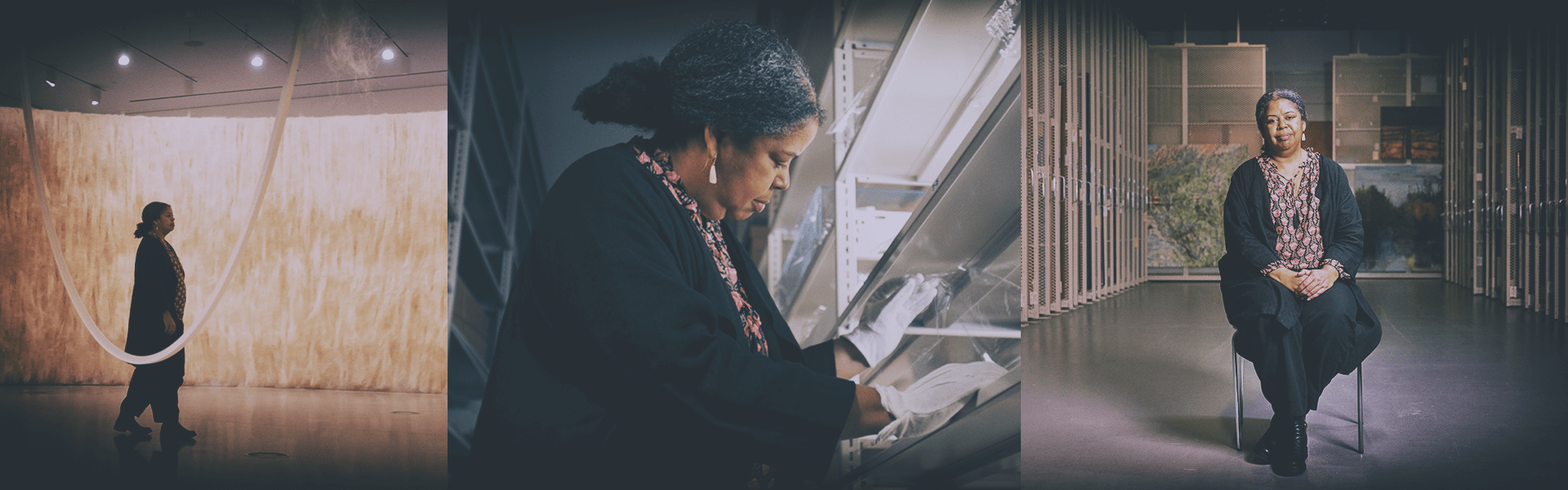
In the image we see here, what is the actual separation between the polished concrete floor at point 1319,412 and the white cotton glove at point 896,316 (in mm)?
707

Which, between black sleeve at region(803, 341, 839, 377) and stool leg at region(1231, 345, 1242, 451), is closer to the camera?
black sleeve at region(803, 341, 839, 377)

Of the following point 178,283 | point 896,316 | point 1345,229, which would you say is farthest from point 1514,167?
point 178,283

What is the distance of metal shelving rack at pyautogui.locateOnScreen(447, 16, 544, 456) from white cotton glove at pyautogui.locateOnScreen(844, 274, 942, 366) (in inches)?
31.1

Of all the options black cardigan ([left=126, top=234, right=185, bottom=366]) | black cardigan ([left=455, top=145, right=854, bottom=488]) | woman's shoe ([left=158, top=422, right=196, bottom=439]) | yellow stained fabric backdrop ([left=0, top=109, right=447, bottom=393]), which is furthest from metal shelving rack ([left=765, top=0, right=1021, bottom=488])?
black cardigan ([left=126, top=234, right=185, bottom=366])

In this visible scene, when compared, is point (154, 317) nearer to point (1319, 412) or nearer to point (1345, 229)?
point (1345, 229)

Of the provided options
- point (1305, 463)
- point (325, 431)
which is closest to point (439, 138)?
point (325, 431)

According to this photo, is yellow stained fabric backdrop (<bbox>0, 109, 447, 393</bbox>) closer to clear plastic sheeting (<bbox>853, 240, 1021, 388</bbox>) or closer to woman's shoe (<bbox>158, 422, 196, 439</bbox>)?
woman's shoe (<bbox>158, 422, 196, 439</bbox>)

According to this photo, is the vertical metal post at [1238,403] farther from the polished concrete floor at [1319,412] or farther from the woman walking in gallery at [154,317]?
the woman walking in gallery at [154,317]

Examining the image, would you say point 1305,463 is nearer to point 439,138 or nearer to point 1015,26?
point 1015,26

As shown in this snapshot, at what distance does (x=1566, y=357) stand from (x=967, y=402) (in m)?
4.11

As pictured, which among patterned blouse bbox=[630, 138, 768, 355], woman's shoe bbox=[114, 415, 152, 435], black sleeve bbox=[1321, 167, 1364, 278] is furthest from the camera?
woman's shoe bbox=[114, 415, 152, 435]

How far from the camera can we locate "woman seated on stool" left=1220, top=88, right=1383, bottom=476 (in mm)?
2434

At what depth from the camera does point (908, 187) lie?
1.96m

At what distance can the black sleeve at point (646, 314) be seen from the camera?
3.93 feet
